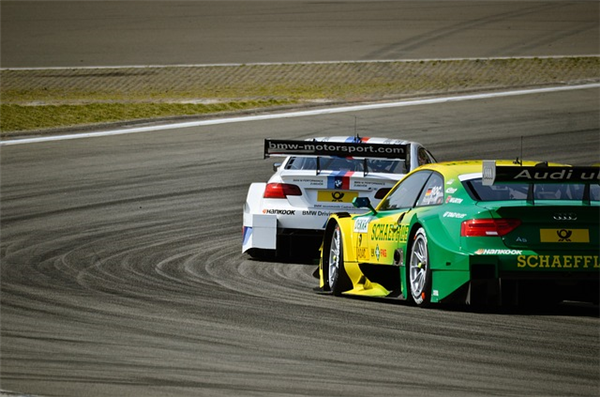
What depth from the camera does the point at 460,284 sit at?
8.49m

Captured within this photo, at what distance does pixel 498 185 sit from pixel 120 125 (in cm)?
1776

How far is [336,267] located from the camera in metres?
10.5

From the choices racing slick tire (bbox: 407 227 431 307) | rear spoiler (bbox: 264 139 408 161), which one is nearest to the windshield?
rear spoiler (bbox: 264 139 408 161)

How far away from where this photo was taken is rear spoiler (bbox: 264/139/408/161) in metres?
12.2

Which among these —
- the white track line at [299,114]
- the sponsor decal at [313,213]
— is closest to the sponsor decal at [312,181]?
the sponsor decal at [313,213]

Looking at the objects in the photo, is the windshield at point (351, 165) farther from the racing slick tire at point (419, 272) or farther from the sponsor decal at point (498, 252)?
A: the sponsor decal at point (498, 252)

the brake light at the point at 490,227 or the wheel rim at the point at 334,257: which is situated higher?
the brake light at the point at 490,227

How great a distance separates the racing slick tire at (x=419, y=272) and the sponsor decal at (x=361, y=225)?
957mm

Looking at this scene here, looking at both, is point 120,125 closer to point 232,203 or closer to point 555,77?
point 232,203

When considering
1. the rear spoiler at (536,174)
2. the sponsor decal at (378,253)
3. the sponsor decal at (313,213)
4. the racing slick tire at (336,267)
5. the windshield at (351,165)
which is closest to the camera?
the rear spoiler at (536,174)

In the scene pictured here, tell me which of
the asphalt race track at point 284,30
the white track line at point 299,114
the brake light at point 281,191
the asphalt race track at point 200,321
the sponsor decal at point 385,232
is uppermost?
the asphalt race track at point 284,30

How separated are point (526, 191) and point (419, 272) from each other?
102cm

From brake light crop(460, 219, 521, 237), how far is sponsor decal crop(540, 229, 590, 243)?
0.67 ft

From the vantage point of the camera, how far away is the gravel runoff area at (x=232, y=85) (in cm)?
2778
